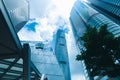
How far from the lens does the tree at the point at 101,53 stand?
16.8 metres

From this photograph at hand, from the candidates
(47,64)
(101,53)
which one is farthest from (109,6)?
(101,53)

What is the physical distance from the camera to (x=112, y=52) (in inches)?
688

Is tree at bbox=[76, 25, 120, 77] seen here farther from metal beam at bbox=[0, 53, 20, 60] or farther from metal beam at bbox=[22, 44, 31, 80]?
metal beam at bbox=[0, 53, 20, 60]

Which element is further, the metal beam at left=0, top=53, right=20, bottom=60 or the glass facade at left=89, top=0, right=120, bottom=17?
the glass facade at left=89, top=0, right=120, bottom=17

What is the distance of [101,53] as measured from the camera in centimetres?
1727

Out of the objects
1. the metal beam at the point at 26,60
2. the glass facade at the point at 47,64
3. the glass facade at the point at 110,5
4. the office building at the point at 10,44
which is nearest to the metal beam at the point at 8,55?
the office building at the point at 10,44

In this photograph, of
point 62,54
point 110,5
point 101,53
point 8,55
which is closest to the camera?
point 8,55

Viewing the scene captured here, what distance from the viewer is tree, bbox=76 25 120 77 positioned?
16.8 meters

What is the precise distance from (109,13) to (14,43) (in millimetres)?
81625

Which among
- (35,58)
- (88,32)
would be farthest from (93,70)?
(35,58)

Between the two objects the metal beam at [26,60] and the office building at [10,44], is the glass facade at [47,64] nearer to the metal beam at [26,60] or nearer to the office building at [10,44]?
the office building at [10,44]

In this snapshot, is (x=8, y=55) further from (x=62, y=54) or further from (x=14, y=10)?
(x=62, y=54)

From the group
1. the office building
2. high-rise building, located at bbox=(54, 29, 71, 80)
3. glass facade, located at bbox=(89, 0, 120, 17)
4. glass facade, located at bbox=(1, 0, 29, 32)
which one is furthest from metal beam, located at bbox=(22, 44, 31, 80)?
high-rise building, located at bbox=(54, 29, 71, 80)

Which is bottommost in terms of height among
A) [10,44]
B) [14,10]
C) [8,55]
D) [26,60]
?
[26,60]
